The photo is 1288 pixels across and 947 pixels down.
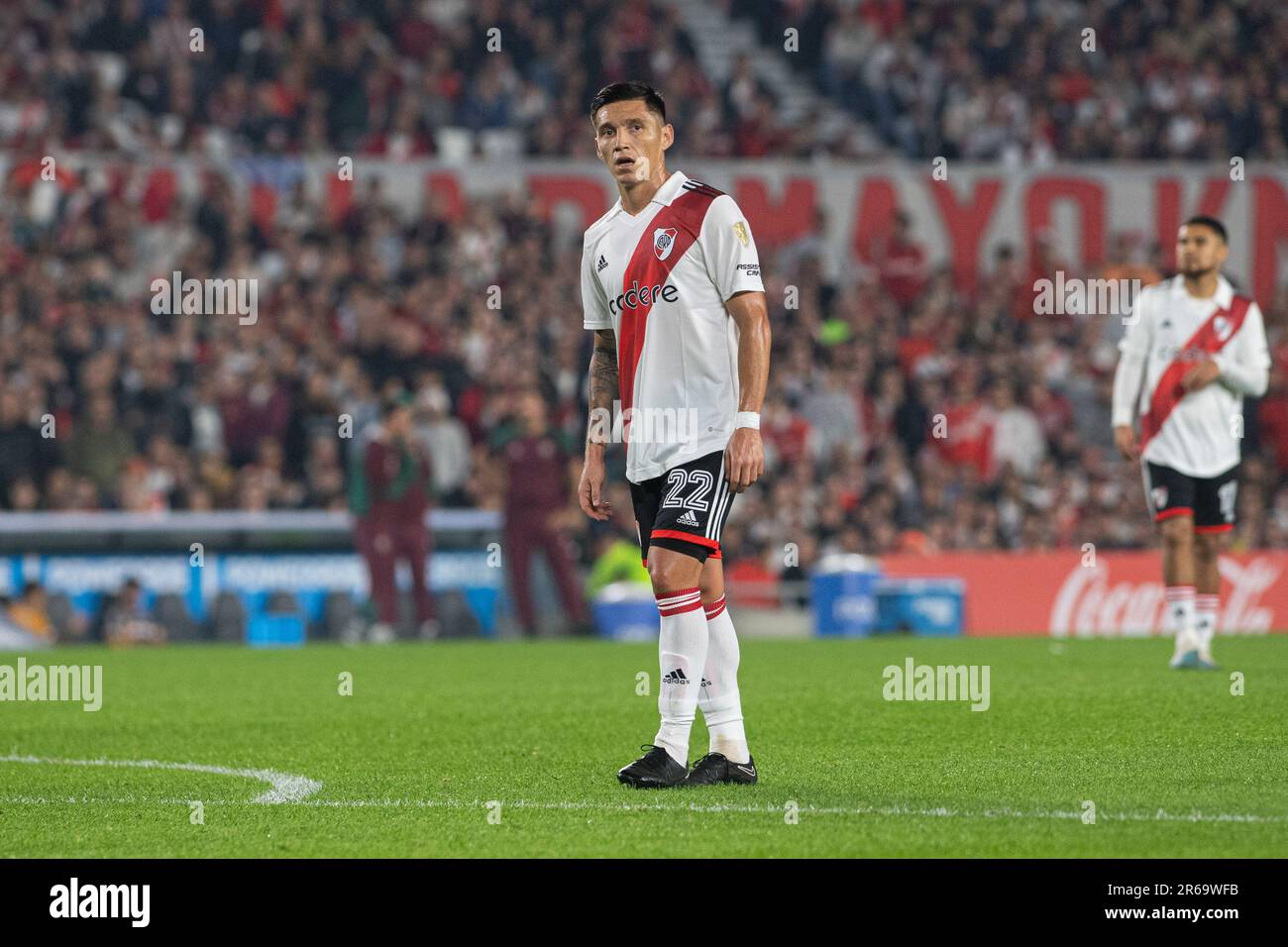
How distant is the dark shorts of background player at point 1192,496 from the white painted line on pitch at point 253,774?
6605mm

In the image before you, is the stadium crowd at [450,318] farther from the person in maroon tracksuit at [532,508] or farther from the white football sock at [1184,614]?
the white football sock at [1184,614]

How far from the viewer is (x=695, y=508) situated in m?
7.22

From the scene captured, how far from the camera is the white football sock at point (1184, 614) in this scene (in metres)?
12.3

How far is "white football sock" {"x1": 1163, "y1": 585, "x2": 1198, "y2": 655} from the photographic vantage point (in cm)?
1229

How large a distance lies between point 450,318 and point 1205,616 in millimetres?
11744

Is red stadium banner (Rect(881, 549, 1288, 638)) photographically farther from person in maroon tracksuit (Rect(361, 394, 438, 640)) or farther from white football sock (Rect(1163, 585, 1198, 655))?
white football sock (Rect(1163, 585, 1198, 655))

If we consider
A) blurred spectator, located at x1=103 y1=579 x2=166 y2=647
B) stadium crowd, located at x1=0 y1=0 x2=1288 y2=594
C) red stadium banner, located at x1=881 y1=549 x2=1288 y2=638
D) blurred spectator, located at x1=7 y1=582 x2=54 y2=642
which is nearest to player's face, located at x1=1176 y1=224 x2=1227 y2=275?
red stadium banner, located at x1=881 y1=549 x2=1288 y2=638

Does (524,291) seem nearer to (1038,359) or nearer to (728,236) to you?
(1038,359)

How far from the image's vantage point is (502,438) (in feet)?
68.1

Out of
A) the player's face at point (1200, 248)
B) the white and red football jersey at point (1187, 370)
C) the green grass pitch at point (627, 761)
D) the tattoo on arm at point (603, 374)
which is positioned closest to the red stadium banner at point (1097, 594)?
the green grass pitch at point (627, 761)

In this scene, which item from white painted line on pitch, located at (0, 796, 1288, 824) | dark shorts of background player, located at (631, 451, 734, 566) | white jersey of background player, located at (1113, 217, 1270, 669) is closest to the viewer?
white painted line on pitch, located at (0, 796, 1288, 824)

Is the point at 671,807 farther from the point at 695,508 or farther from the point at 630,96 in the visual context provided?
the point at 630,96

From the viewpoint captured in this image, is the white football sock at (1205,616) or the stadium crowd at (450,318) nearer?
the white football sock at (1205,616)

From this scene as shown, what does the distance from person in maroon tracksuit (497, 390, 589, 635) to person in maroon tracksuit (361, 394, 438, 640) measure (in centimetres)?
87
